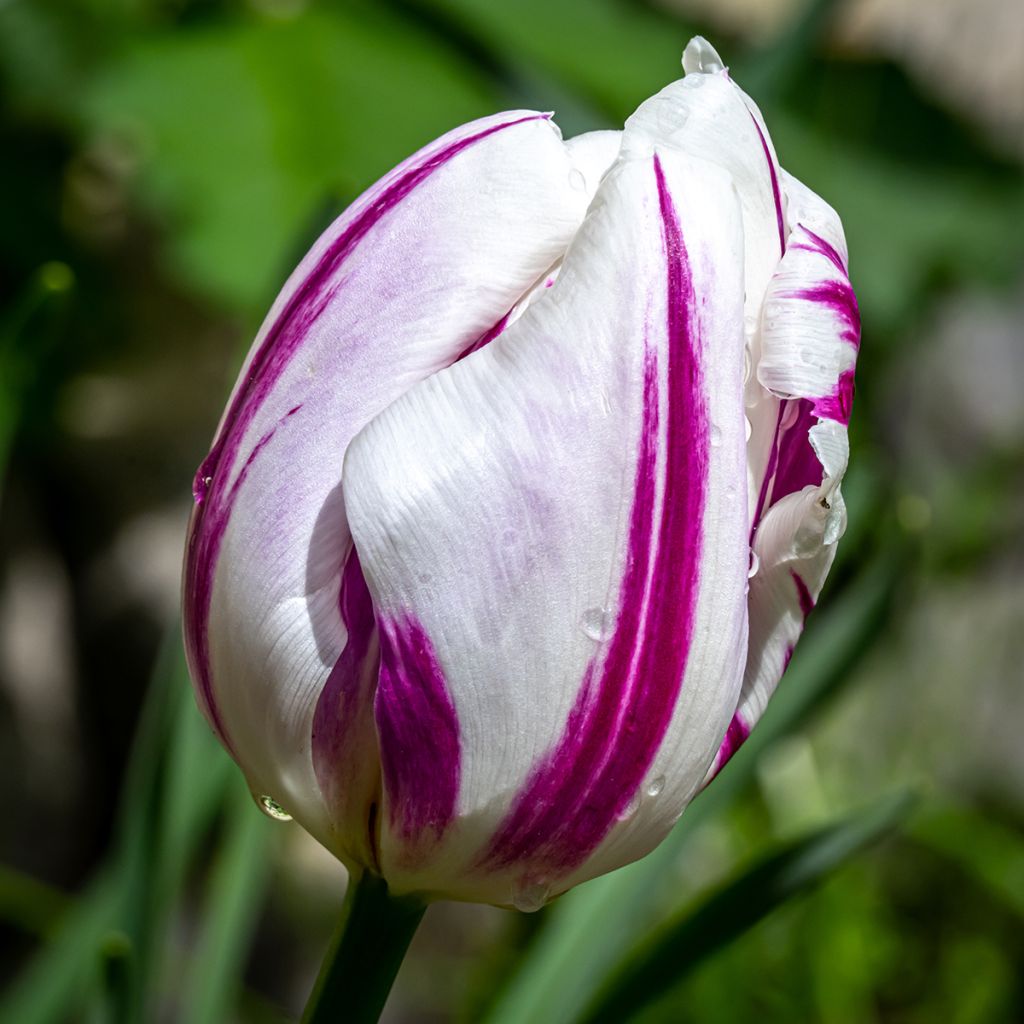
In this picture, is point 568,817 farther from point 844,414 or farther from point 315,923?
point 315,923

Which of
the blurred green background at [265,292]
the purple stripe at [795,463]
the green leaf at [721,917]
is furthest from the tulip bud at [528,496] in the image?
the blurred green background at [265,292]

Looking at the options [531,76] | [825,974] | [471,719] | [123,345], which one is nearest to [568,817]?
[471,719]

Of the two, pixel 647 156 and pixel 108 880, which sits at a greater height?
pixel 647 156

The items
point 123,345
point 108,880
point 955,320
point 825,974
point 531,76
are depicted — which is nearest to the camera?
point 108,880

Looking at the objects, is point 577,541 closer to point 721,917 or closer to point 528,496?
point 528,496

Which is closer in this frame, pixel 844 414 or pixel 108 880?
pixel 844 414

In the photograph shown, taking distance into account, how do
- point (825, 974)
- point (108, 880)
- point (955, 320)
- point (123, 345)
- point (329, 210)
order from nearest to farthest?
point (329, 210) → point (108, 880) → point (825, 974) → point (123, 345) → point (955, 320)

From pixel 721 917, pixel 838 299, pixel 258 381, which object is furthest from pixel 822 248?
pixel 721 917
